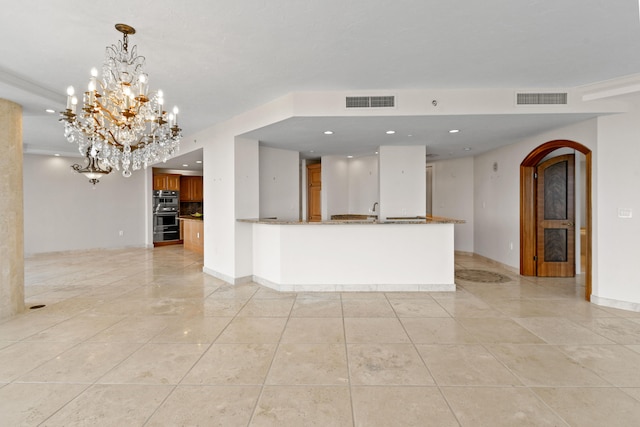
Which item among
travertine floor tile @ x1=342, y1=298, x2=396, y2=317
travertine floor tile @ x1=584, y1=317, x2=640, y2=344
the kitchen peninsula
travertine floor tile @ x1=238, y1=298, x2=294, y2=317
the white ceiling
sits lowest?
travertine floor tile @ x1=584, y1=317, x2=640, y2=344

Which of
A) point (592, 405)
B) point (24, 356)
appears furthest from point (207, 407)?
point (592, 405)

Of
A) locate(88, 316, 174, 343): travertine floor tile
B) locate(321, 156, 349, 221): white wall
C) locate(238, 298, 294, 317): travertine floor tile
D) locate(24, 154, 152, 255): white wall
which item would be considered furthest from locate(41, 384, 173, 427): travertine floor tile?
locate(24, 154, 152, 255): white wall

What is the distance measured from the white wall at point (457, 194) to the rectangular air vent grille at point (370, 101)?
15.1 ft

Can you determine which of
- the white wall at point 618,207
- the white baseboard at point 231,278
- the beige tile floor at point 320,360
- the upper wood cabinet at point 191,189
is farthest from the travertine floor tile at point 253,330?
the upper wood cabinet at point 191,189

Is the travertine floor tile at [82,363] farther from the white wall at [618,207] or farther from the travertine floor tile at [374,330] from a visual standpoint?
the white wall at [618,207]

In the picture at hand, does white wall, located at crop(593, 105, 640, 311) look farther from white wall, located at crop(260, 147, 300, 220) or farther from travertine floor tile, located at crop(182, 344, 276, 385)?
white wall, located at crop(260, 147, 300, 220)

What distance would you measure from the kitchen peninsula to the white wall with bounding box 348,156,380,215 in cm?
319

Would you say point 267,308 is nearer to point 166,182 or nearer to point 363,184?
point 363,184

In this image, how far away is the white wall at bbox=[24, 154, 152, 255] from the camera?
7.85 metres

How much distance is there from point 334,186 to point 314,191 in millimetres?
575

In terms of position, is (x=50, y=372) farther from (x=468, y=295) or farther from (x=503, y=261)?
(x=503, y=261)

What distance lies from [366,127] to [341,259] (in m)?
2.01

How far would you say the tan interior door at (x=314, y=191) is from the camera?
7879 millimetres

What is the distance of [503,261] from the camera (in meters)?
6.21
